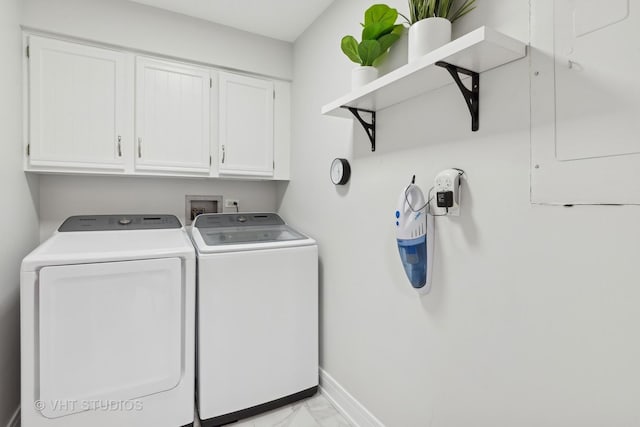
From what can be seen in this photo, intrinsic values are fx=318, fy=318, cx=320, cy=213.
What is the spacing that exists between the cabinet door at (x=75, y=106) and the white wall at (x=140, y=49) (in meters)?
0.12

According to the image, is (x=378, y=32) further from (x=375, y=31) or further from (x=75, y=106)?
(x=75, y=106)

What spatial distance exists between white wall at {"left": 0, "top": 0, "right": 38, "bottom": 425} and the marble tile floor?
103cm

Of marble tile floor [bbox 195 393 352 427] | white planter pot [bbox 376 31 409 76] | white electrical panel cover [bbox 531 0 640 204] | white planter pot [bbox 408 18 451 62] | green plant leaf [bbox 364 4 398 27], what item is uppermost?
green plant leaf [bbox 364 4 398 27]

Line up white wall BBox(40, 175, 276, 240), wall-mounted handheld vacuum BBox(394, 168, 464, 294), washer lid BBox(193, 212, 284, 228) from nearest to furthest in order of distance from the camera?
wall-mounted handheld vacuum BBox(394, 168, 464, 294) < white wall BBox(40, 175, 276, 240) < washer lid BBox(193, 212, 284, 228)

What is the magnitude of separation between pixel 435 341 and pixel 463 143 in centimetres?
80

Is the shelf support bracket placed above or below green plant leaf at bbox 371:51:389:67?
below

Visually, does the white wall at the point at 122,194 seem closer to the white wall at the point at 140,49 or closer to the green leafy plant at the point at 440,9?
the white wall at the point at 140,49

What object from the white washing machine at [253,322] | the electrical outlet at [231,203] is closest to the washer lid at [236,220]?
the white washing machine at [253,322]

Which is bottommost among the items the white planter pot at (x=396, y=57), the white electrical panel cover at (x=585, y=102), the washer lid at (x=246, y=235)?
the washer lid at (x=246, y=235)

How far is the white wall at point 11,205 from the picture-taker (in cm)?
154

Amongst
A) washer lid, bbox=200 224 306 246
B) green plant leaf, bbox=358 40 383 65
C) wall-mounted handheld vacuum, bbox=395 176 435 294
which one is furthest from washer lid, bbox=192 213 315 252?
green plant leaf, bbox=358 40 383 65

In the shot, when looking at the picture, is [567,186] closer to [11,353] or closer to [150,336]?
[150,336]

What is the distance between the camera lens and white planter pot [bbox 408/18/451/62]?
113cm

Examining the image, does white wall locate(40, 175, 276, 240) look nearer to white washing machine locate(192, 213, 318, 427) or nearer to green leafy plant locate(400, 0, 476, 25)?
white washing machine locate(192, 213, 318, 427)
